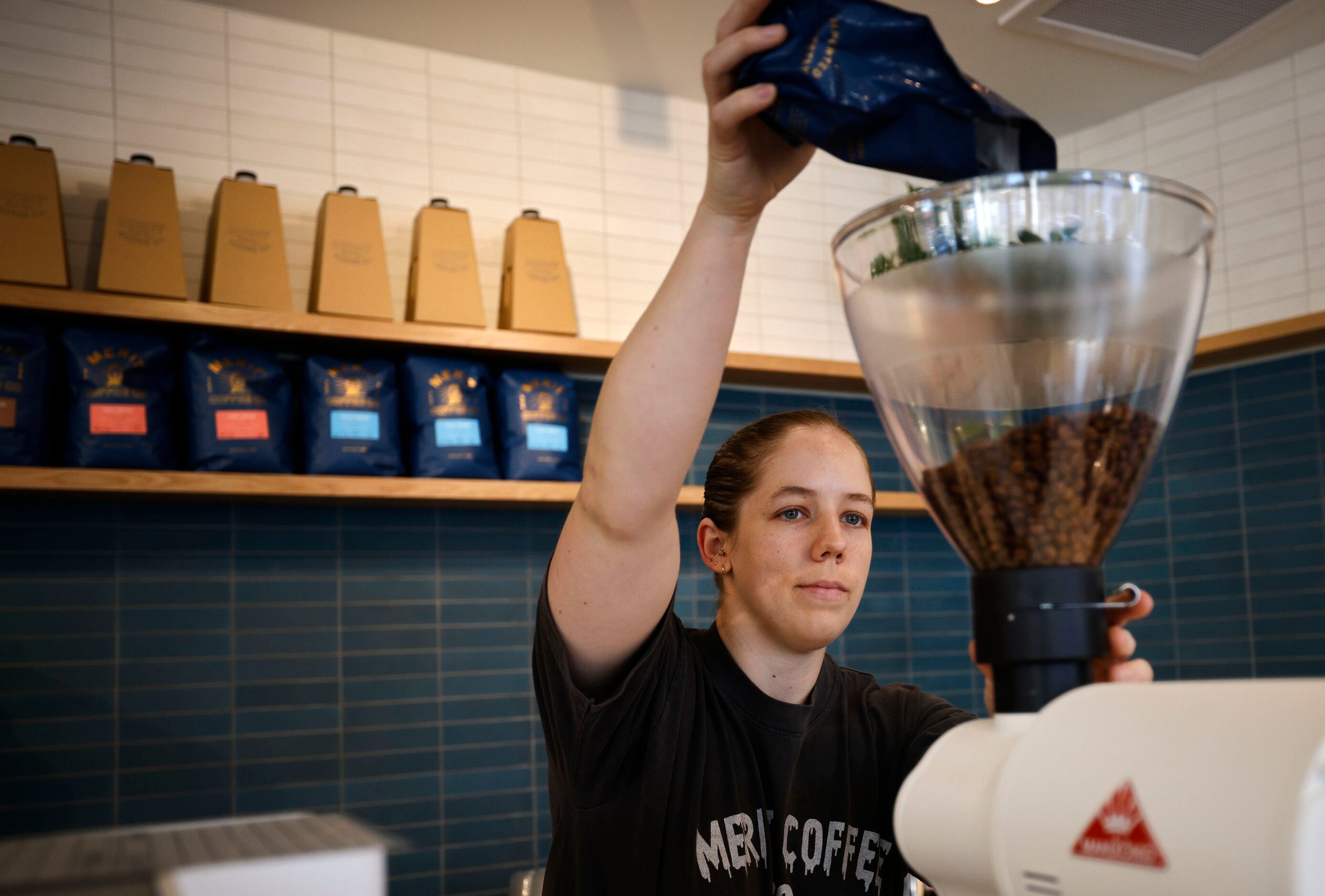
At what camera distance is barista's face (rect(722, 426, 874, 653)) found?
4.18 feet

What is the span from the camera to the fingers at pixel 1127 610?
2.37ft

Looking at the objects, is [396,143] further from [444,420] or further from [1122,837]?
[1122,837]

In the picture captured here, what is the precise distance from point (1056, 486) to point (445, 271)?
216cm

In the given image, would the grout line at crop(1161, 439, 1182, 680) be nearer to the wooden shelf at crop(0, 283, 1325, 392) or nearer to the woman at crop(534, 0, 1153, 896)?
the wooden shelf at crop(0, 283, 1325, 392)

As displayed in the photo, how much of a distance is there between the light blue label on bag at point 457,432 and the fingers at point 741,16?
1.95 meters

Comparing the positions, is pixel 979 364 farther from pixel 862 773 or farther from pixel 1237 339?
Answer: pixel 1237 339

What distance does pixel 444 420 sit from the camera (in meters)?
2.60

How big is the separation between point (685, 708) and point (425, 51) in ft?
7.88

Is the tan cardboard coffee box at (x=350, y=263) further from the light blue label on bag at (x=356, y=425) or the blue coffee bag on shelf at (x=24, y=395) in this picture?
the blue coffee bag on shelf at (x=24, y=395)

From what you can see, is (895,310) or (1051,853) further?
(895,310)

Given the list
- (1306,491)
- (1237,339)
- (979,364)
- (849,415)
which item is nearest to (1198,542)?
(1306,491)

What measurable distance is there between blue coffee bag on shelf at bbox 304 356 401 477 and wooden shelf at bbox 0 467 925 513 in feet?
0.12

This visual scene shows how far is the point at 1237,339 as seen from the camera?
2.99 m

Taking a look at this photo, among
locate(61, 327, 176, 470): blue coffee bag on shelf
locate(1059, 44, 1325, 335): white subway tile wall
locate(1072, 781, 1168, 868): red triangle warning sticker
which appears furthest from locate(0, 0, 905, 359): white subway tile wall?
locate(1072, 781, 1168, 868): red triangle warning sticker
